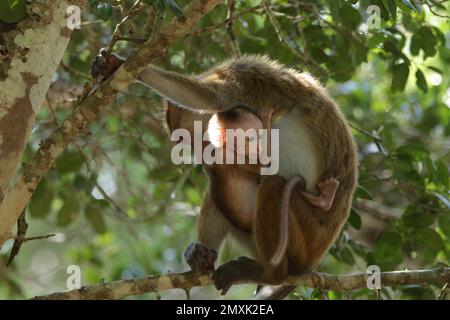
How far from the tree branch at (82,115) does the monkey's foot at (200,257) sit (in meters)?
1.48

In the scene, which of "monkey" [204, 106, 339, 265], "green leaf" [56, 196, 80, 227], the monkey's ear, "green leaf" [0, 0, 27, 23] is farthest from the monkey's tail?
"green leaf" [56, 196, 80, 227]

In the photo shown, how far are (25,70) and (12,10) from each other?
312 mm

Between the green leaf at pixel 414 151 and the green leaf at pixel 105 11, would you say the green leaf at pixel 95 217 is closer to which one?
the green leaf at pixel 414 151

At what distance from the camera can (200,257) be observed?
4.87m

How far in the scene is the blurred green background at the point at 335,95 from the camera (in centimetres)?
551

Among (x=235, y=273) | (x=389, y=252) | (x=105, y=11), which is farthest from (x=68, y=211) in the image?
(x=105, y=11)

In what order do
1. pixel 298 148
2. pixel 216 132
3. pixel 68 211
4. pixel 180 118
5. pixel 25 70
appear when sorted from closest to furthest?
pixel 25 70
pixel 216 132
pixel 298 148
pixel 180 118
pixel 68 211

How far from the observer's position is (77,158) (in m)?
6.26

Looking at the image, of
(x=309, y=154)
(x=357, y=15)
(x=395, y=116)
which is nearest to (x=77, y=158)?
(x=309, y=154)

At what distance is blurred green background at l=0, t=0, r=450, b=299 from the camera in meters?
5.51

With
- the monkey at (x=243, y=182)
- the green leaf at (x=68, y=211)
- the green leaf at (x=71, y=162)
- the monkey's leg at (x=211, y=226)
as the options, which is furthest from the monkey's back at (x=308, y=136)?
the green leaf at (x=68, y=211)

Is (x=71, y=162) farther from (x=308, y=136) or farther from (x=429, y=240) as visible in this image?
(x=429, y=240)

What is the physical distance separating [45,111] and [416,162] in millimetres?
4578

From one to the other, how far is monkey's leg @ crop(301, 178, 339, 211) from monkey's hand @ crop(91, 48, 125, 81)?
158 cm
